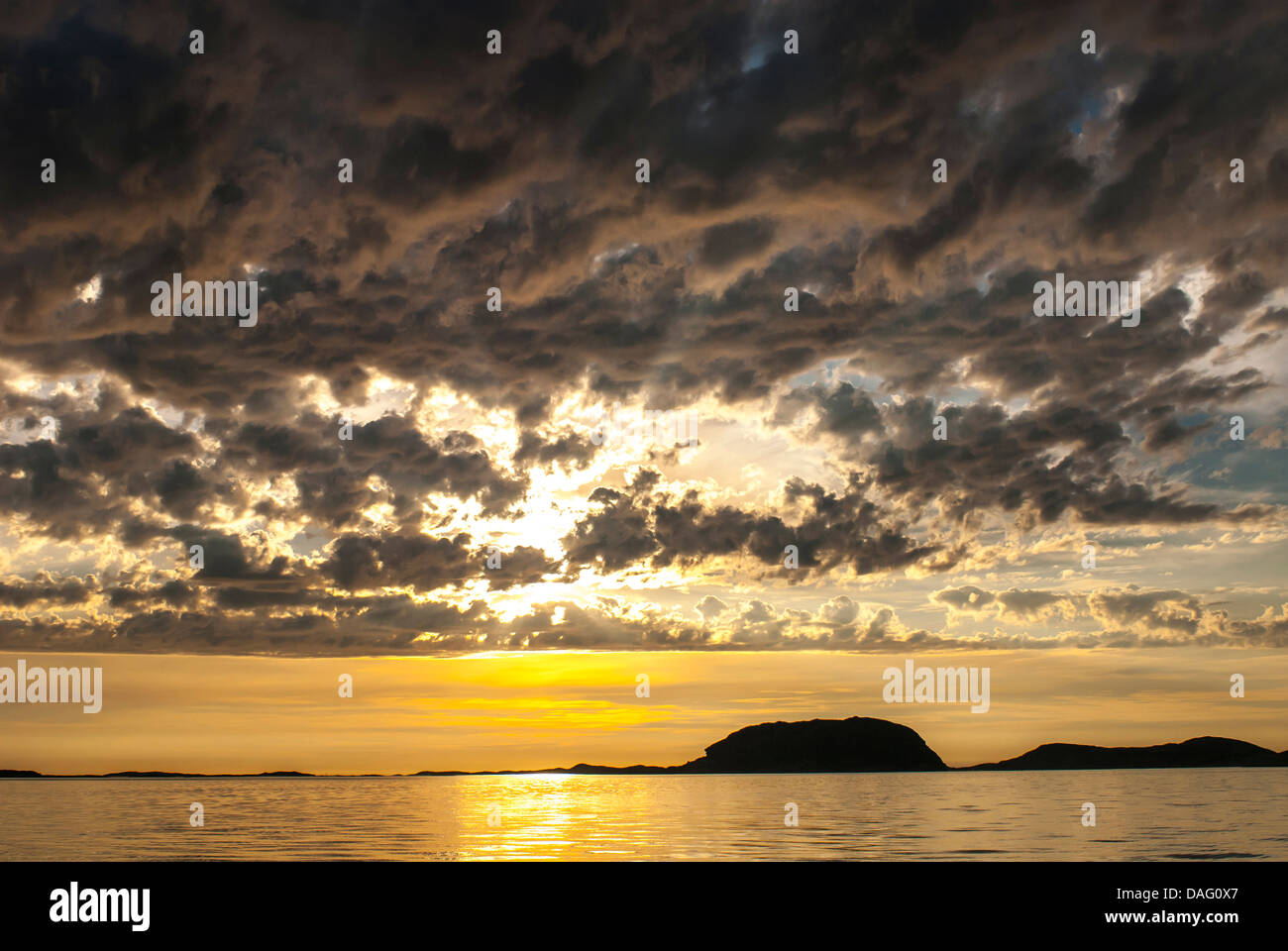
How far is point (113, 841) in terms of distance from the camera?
196 ft
